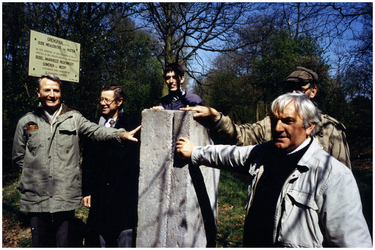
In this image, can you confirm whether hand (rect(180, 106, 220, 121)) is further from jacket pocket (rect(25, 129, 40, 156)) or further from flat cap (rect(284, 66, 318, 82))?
jacket pocket (rect(25, 129, 40, 156))

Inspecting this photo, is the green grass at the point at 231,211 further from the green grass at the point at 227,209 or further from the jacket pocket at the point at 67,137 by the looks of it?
the jacket pocket at the point at 67,137

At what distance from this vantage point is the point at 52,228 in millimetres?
2752

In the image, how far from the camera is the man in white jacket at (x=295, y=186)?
1.46 meters

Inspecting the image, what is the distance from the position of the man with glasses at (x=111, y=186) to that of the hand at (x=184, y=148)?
2.92ft

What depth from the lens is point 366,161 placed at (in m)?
8.90

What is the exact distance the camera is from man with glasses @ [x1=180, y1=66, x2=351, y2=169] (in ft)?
7.75

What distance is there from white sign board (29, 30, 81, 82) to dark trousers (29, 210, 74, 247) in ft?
6.60

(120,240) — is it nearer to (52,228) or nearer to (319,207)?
(52,228)

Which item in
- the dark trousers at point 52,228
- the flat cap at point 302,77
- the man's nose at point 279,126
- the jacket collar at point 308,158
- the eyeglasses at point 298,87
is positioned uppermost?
the flat cap at point 302,77

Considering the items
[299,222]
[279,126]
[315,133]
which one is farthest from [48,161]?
[315,133]

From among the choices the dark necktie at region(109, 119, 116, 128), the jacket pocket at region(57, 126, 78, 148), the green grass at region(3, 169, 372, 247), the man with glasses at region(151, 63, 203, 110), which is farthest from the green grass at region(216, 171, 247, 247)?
the jacket pocket at region(57, 126, 78, 148)

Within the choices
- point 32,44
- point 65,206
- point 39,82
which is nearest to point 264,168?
point 65,206

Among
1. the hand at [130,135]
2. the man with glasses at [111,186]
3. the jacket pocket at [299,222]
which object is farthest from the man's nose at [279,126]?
the man with glasses at [111,186]

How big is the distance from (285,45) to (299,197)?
6.82m
